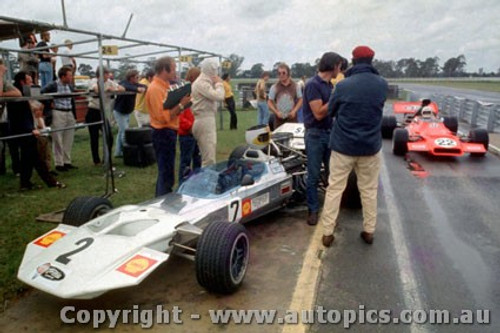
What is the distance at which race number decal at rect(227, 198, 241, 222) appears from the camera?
4.34 m

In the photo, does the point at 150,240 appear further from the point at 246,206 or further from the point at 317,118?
the point at 317,118

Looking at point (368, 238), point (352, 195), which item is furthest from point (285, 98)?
point (368, 238)

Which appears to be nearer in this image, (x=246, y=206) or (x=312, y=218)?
(x=246, y=206)

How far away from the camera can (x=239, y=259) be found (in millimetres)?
3758

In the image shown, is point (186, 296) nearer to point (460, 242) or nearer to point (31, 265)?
point (31, 265)

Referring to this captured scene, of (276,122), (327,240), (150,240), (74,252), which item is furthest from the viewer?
(276,122)

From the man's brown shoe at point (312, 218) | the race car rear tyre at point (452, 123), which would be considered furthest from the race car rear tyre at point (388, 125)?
the man's brown shoe at point (312, 218)

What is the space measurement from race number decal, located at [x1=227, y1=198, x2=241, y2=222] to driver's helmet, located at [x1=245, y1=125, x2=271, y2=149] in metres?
1.52

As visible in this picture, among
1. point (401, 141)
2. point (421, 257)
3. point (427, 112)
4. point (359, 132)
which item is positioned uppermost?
point (359, 132)

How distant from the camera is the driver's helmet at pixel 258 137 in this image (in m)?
5.82

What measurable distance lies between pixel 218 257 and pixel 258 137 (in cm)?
274

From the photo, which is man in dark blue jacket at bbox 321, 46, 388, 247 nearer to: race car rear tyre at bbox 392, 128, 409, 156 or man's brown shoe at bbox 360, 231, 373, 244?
man's brown shoe at bbox 360, 231, 373, 244

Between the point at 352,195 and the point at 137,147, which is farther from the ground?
the point at 137,147

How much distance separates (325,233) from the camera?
15.4 feet
